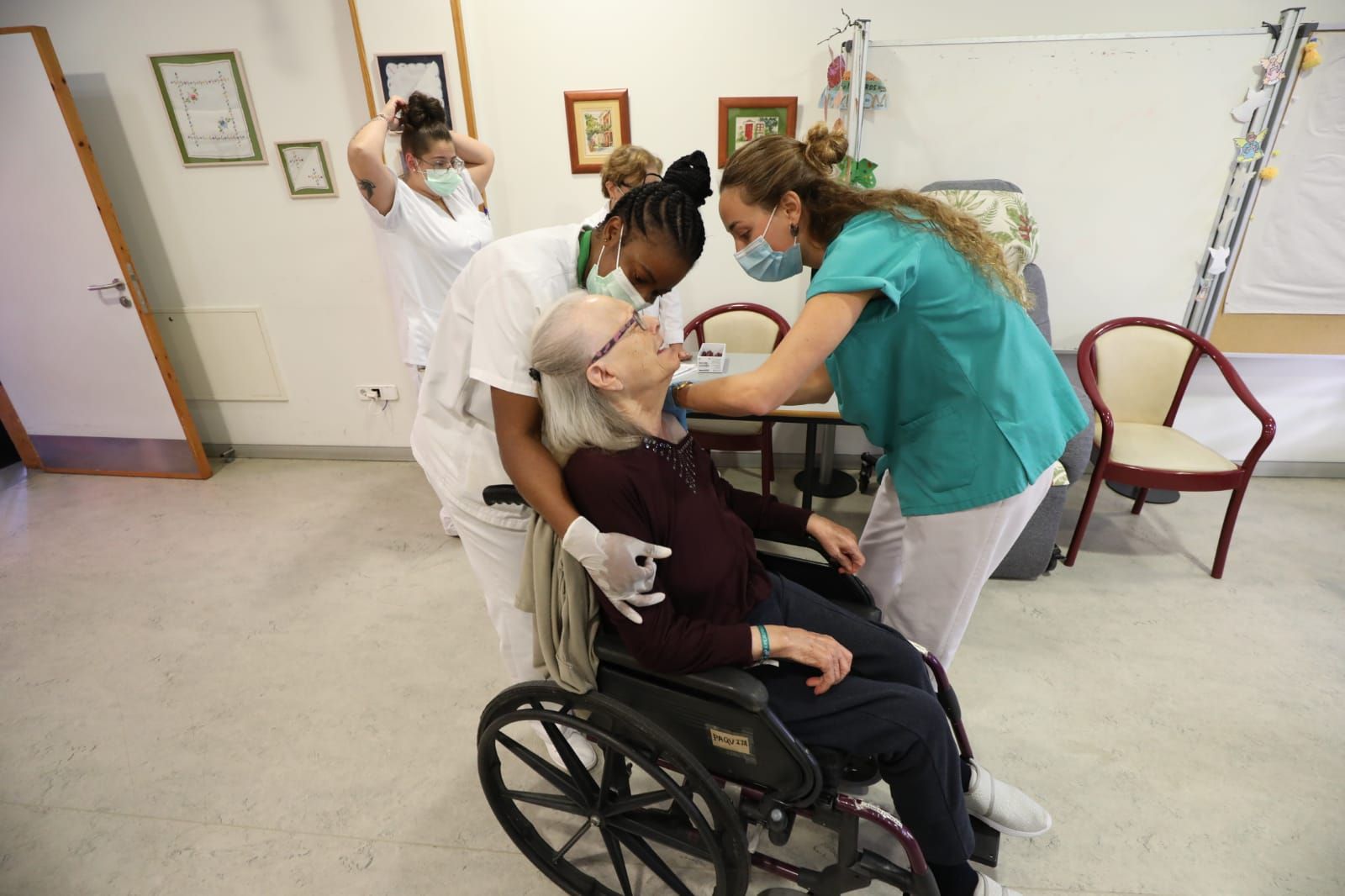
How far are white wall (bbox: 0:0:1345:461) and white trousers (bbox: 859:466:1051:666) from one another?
1698 mm

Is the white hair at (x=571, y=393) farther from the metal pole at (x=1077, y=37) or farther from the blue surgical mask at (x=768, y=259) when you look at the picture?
the metal pole at (x=1077, y=37)

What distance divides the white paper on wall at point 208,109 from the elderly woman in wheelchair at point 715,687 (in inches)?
105

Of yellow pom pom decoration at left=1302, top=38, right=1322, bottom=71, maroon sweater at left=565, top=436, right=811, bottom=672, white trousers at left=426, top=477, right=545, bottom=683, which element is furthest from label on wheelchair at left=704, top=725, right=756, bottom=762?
yellow pom pom decoration at left=1302, top=38, right=1322, bottom=71

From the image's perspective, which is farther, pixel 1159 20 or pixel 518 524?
pixel 1159 20

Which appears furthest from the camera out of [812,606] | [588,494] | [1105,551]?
[1105,551]

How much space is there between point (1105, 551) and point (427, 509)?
287 cm

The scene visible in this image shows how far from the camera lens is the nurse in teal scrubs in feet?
3.54

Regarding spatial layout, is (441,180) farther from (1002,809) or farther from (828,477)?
(1002,809)

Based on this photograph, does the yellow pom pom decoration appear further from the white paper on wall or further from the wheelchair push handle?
the white paper on wall

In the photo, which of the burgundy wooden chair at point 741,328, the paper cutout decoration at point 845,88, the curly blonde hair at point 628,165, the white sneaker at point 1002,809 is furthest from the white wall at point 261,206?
the white sneaker at point 1002,809

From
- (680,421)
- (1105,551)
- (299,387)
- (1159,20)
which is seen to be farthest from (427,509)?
(1159,20)

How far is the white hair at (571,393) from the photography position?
989mm

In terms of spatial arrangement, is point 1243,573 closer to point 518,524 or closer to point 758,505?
point 758,505

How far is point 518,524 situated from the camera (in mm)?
1272
